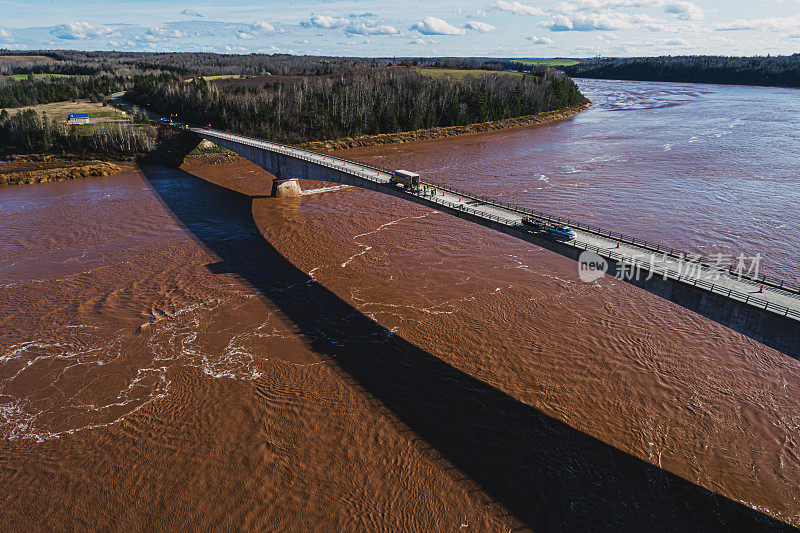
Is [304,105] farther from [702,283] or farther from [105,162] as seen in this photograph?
[702,283]

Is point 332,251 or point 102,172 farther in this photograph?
point 102,172

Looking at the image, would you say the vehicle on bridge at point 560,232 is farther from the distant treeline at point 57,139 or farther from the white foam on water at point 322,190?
the distant treeline at point 57,139

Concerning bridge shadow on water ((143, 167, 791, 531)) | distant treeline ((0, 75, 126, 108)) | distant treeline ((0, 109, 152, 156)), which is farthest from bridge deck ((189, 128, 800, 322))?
distant treeline ((0, 75, 126, 108))

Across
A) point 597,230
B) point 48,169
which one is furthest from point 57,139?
point 597,230

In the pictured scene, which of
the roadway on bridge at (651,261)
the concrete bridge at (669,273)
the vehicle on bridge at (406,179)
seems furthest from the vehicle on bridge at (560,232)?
the vehicle on bridge at (406,179)

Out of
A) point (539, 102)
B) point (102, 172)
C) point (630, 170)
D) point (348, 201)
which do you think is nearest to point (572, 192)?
point (630, 170)

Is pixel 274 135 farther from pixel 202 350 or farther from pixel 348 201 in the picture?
pixel 202 350
